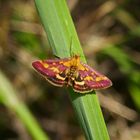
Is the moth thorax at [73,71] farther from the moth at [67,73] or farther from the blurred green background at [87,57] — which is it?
the blurred green background at [87,57]

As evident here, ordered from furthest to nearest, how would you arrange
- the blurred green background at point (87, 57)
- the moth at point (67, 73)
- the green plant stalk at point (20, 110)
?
the blurred green background at point (87, 57)
the green plant stalk at point (20, 110)
the moth at point (67, 73)

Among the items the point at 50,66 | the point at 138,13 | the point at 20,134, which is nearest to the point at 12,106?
the point at 50,66

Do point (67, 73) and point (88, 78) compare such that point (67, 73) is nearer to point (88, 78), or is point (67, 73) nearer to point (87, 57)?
point (88, 78)

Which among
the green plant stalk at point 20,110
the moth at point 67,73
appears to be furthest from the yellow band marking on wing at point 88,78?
the green plant stalk at point 20,110

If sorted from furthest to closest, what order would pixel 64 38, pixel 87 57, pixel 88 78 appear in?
pixel 87 57 < pixel 88 78 < pixel 64 38

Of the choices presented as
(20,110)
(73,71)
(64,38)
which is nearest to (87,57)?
(20,110)

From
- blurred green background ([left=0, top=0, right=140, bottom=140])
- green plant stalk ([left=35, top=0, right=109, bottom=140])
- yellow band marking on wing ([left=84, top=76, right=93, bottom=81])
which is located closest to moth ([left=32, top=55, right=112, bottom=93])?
yellow band marking on wing ([left=84, top=76, right=93, bottom=81])
